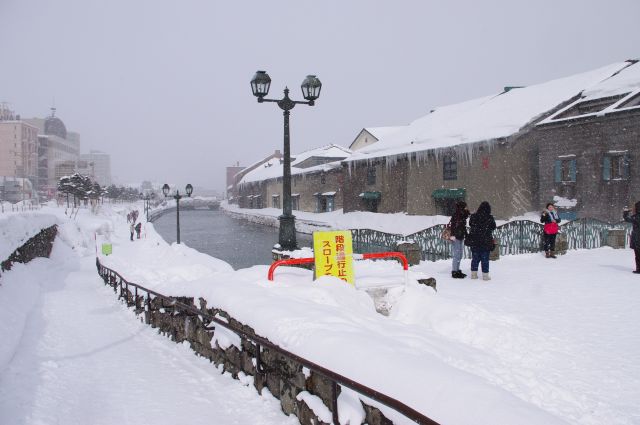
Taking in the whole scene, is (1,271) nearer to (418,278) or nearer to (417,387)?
(418,278)

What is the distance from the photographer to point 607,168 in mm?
20031

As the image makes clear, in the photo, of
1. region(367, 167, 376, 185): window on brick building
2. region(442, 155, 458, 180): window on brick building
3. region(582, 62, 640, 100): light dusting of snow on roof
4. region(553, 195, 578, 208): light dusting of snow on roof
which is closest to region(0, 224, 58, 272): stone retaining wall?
region(442, 155, 458, 180): window on brick building

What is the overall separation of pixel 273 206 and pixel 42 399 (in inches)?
2168

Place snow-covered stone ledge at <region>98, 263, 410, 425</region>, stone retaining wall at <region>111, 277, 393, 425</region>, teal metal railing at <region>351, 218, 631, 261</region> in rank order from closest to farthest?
1. snow-covered stone ledge at <region>98, 263, 410, 425</region>
2. stone retaining wall at <region>111, 277, 393, 425</region>
3. teal metal railing at <region>351, 218, 631, 261</region>

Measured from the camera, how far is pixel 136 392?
4758mm

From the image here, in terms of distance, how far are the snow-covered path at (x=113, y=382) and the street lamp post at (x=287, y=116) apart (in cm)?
318

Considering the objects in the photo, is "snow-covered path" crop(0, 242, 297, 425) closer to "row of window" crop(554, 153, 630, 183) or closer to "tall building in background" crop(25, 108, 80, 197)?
"row of window" crop(554, 153, 630, 183)

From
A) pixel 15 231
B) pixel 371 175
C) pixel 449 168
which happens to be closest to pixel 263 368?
pixel 15 231

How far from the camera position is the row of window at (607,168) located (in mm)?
19531

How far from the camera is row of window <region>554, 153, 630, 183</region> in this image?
64.1ft

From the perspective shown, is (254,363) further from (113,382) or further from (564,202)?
(564,202)

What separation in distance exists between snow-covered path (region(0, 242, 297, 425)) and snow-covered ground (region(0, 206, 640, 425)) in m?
0.02

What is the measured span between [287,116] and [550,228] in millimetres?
7720

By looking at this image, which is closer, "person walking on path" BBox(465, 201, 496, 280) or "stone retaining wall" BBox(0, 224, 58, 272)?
"person walking on path" BBox(465, 201, 496, 280)
